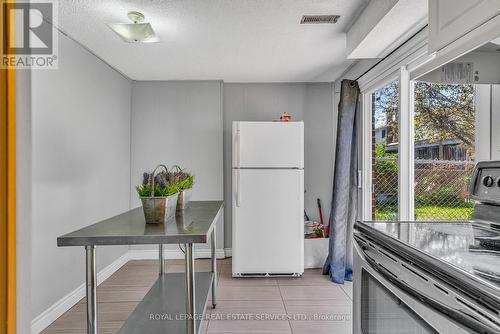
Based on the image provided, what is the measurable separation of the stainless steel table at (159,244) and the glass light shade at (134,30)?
1.34 m

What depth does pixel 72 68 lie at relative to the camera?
297 centimetres

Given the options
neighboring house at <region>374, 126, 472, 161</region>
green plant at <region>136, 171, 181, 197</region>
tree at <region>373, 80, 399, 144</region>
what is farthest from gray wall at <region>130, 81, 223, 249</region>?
green plant at <region>136, 171, 181, 197</region>

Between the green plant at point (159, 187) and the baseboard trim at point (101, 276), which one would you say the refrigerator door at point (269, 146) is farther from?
the green plant at point (159, 187)

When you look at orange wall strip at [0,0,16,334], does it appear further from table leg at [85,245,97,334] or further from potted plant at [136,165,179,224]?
potted plant at [136,165,179,224]

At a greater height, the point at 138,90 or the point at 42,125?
the point at 138,90

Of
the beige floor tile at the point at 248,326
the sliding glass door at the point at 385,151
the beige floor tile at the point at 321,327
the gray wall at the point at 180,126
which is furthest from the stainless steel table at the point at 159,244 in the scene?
the gray wall at the point at 180,126

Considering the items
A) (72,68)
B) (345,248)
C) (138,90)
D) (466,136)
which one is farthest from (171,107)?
(466,136)

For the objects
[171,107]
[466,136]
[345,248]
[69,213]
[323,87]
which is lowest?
[345,248]

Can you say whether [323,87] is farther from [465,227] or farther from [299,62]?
[465,227]

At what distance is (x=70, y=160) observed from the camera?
2.94 m

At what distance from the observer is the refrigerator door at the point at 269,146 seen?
144 inches

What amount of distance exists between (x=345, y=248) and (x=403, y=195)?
1.08 m

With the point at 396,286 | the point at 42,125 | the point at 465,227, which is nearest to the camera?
the point at 396,286

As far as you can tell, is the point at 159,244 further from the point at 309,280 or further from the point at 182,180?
the point at 309,280
